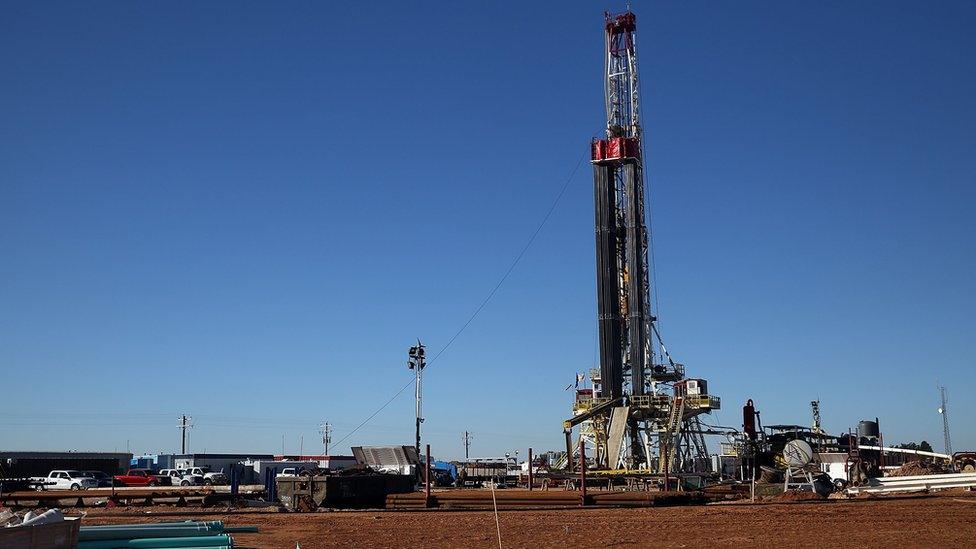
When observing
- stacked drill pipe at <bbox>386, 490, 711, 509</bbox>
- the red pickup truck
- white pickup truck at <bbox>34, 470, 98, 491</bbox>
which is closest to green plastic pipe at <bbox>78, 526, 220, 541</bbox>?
stacked drill pipe at <bbox>386, 490, 711, 509</bbox>

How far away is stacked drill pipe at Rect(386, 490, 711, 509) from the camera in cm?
3559

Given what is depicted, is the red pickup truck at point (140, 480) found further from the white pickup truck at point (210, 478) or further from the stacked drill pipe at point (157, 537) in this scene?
the stacked drill pipe at point (157, 537)

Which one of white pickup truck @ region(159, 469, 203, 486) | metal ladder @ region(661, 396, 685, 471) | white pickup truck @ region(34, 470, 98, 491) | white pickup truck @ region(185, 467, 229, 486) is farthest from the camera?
white pickup truck @ region(185, 467, 229, 486)

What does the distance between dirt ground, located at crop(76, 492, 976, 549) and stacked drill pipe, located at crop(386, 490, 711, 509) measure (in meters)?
2.26

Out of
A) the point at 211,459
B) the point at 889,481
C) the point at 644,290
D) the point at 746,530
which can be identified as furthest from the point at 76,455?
the point at 746,530

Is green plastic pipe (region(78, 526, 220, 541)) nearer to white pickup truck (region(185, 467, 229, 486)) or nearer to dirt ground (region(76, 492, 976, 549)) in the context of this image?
dirt ground (region(76, 492, 976, 549))

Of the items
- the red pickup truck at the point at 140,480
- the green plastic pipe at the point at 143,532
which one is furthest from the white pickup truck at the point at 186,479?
the green plastic pipe at the point at 143,532

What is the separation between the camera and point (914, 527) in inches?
992

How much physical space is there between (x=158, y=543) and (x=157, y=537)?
1385mm

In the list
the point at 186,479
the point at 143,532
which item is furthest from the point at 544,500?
→ the point at 186,479

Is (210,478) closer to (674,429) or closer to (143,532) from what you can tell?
(674,429)

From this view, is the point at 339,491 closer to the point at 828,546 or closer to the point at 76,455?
the point at 828,546

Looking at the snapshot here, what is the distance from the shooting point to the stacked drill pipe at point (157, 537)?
64.9ft

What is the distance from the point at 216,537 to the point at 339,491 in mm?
16736
